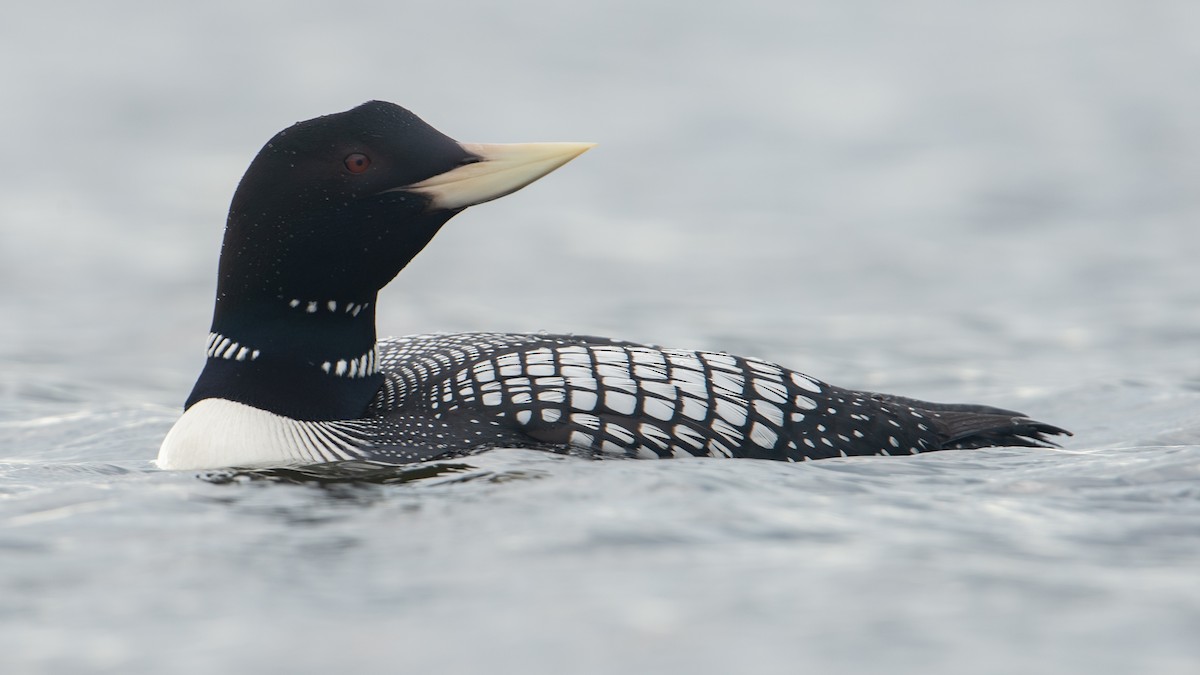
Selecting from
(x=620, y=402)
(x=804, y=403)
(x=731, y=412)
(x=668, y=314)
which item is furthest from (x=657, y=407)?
(x=668, y=314)

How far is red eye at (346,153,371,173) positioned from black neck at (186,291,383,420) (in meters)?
0.35

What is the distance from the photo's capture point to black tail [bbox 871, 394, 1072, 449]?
438cm

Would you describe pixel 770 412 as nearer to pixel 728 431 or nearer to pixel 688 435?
pixel 728 431

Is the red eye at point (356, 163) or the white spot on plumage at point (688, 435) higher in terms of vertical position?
the red eye at point (356, 163)

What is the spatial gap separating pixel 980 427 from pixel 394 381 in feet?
5.22

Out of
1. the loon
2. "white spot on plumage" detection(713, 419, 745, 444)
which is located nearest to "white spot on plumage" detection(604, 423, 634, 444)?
the loon

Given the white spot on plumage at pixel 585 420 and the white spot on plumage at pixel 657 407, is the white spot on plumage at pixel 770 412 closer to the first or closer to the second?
the white spot on plumage at pixel 657 407

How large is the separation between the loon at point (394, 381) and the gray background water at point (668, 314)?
0.14 meters

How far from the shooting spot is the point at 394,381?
4266 mm

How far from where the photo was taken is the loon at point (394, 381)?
396 centimetres

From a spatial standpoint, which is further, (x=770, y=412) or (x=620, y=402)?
(x=770, y=412)

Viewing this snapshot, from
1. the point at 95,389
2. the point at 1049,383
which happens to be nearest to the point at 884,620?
the point at 1049,383

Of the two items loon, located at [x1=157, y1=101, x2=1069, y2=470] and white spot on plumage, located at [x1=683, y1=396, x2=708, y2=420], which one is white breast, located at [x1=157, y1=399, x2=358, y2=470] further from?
white spot on plumage, located at [x1=683, y1=396, x2=708, y2=420]

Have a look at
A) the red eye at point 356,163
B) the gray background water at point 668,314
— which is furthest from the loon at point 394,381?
the gray background water at point 668,314
